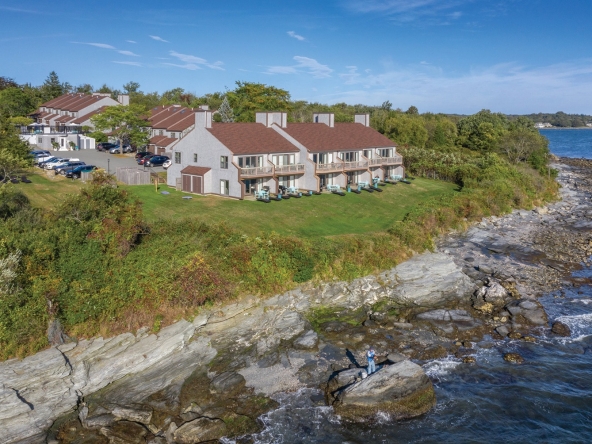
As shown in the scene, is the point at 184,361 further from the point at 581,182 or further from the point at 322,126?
the point at 581,182

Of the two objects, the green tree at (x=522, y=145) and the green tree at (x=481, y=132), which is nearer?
the green tree at (x=522, y=145)

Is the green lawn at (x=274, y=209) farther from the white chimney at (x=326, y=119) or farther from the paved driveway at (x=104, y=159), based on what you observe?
the white chimney at (x=326, y=119)

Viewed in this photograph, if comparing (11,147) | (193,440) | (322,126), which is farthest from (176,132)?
(193,440)

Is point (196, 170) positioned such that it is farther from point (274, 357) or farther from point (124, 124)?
point (274, 357)

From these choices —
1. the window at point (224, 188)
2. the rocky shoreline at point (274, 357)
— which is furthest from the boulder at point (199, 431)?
the window at point (224, 188)

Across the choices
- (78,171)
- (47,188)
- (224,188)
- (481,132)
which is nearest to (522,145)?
(481,132)

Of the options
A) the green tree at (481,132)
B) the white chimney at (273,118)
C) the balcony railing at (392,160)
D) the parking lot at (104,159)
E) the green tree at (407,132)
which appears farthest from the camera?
the green tree at (481,132)

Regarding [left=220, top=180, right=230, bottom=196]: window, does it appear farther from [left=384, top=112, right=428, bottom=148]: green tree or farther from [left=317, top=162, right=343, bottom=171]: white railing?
[left=384, top=112, right=428, bottom=148]: green tree
